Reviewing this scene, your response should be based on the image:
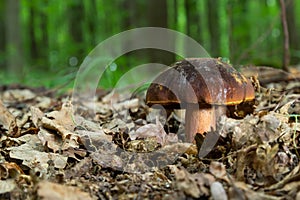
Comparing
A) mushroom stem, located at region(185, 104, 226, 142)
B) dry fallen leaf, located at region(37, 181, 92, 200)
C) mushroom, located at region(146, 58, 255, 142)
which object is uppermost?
mushroom, located at region(146, 58, 255, 142)

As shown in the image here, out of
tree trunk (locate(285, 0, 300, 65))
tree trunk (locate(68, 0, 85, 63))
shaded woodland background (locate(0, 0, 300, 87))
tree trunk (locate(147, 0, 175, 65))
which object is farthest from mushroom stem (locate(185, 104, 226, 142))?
tree trunk (locate(68, 0, 85, 63))

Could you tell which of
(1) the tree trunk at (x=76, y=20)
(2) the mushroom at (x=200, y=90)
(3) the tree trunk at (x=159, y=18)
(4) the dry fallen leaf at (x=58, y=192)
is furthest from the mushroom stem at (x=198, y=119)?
(1) the tree trunk at (x=76, y=20)

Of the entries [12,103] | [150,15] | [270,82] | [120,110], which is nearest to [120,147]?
[120,110]

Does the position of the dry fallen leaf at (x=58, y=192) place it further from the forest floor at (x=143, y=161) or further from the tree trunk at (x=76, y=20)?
the tree trunk at (x=76, y=20)

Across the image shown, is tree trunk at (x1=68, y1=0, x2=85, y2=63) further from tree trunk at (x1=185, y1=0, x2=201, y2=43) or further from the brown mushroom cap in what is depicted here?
the brown mushroom cap

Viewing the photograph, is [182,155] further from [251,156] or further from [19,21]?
[19,21]

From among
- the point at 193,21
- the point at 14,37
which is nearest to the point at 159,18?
A: the point at 193,21
